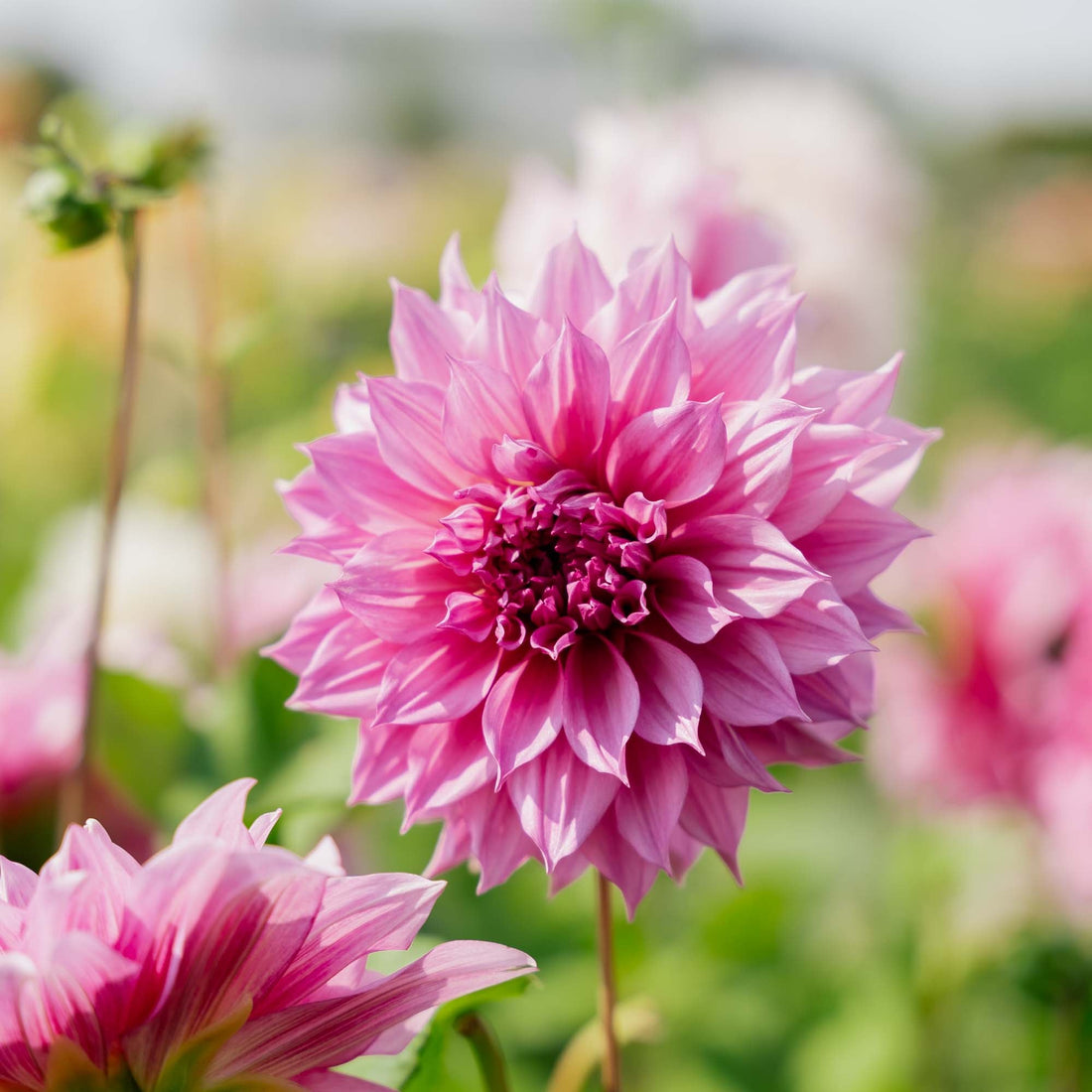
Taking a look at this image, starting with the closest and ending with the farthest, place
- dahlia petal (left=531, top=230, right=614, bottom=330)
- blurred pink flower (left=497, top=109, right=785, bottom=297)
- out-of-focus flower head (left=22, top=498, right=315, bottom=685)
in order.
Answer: dahlia petal (left=531, top=230, right=614, bottom=330) < blurred pink flower (left=497, top=109, right=785, bottom=297) < out-of-focus flower head (left=22, top=498, right=315, bottom=685)

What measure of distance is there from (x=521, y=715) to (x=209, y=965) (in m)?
0.10

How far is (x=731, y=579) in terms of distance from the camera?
1.00 feet

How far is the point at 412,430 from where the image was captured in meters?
0.31

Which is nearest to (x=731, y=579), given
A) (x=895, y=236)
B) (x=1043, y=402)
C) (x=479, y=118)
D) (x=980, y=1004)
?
(x=980, y=1004)

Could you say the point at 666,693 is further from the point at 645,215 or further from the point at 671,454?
the point at 645,215

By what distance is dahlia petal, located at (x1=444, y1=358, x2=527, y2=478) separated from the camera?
30 centimetres

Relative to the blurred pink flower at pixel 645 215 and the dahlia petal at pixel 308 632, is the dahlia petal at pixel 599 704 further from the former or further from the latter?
the blurred pink flower at pixel 645 215

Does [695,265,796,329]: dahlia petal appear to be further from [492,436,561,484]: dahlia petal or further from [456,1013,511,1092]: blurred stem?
[456,1013,511,1092]: blurred stem

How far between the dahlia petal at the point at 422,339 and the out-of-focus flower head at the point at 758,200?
52 mm

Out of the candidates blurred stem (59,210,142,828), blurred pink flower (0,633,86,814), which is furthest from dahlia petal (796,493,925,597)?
blurred pink flower (0,633,86,814)

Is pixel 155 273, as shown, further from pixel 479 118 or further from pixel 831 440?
pixel 479 118

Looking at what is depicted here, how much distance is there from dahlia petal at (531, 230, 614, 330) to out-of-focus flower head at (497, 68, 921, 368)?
0.6 inches

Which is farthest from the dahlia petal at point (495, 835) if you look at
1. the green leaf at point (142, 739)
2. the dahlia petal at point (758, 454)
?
the green leaf at point (142, 739)

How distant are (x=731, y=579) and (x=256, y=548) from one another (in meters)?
0.51
